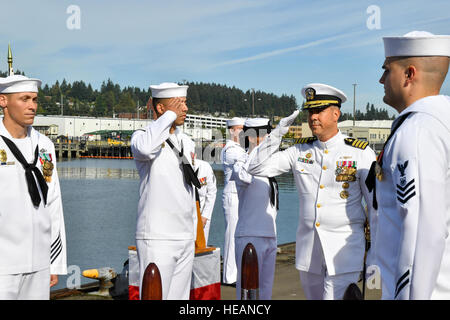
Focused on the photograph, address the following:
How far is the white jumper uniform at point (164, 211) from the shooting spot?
197 inches

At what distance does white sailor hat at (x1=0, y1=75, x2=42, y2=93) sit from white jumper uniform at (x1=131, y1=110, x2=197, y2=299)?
1013 mm

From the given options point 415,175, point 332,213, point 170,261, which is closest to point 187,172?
point 170,261

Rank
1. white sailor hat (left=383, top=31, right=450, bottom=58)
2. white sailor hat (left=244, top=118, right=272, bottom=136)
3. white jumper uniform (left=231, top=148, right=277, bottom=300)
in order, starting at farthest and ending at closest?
white sailor hat (left=244, top=118, right=272, bottom=136), white jumper uniform (left=231, top=148, right=277, bottom=300), white sailor hat (left=383, top=31, right=450, bottom=58)

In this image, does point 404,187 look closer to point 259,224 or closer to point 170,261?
point 170,261

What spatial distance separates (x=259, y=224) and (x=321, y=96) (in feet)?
6.34

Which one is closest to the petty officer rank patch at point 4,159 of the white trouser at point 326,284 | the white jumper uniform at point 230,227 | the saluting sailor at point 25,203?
the saluting sailor at point 25,203

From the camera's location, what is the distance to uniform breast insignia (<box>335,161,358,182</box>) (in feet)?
16.9

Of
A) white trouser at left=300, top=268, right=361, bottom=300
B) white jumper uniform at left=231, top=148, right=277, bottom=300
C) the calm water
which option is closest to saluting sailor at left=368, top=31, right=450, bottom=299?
white trouser at left=300, top=268, right=361, bottom=300

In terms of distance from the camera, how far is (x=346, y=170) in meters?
5.17

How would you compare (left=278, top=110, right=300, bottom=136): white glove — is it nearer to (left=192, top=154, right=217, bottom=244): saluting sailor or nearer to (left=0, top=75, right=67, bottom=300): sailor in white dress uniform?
(left=0, top=75, right=67, bottom=300): sailor in white dress uniform

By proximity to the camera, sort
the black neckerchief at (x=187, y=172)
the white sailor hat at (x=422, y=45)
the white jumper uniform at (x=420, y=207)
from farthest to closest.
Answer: the black neckerchief at (x=187, y=172) → the white sailor hat at (x=422, y=45) → the white jumper uniform at (x=420, y=207)

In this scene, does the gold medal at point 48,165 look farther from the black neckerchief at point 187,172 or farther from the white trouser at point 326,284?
the white trouser at point 326,284
